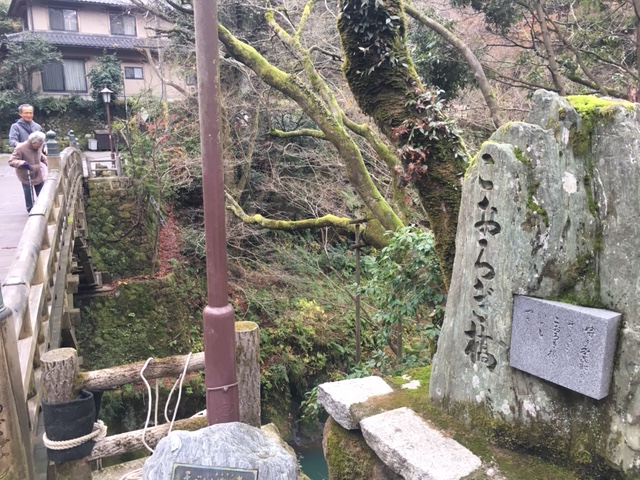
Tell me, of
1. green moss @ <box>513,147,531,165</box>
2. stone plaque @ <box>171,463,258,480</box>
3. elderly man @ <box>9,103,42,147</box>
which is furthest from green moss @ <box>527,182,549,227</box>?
elderly man @ <box>9,103,42,147</box>

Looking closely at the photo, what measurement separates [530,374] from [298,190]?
31.2 feet

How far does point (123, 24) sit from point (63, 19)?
2494 millimetres

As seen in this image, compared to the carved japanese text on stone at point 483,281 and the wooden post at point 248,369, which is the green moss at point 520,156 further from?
the wooden post at point 248,369

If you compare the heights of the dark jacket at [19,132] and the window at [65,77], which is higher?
the window at [65,77]

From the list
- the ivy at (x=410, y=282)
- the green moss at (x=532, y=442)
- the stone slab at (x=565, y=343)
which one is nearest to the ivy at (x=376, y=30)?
the ivy at (x=410, y=282)

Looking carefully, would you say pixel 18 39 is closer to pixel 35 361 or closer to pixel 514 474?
pixel 35 361

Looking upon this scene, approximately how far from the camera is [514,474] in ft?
7.79

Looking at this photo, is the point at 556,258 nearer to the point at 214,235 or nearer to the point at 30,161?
the point at 214,235

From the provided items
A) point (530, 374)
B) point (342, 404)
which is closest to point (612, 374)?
point (530, 374)

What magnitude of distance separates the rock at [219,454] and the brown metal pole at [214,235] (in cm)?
39

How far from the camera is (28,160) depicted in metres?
7.78

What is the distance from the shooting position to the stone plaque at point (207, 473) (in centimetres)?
230

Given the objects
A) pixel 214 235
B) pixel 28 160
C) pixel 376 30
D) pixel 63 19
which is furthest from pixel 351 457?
pixel 63 19

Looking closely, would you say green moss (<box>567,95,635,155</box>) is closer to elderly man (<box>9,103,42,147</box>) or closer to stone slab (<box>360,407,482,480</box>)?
stone slab (<box>360,407,482,480</box>)
